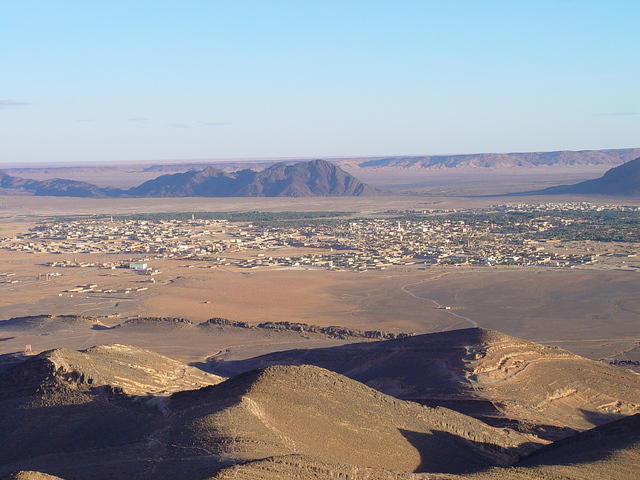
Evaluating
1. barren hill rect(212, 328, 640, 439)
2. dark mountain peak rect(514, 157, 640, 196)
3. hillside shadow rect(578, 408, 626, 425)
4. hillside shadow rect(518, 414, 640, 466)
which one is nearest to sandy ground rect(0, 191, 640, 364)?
barren hill rect(212, 328, 640, 439)

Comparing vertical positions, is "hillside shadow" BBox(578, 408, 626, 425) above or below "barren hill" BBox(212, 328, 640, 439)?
below

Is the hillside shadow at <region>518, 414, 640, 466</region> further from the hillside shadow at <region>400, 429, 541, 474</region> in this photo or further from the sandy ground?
the sandy ground

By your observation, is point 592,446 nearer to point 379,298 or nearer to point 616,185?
point 379,298

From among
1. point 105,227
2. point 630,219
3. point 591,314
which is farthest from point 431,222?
point 591,314

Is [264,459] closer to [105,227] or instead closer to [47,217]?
[105,227]

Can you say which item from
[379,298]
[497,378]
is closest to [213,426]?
[497,378]

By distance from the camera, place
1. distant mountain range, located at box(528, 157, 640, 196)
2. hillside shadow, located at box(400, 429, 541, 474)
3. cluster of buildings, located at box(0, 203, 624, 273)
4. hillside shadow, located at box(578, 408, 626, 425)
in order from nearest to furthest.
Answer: hillside shadow, located at box(400, 429, 541, 474) < hillside shadow, located at box(578, 408, 626, 425) < cluster of buildings, located at box(0, 203, 624, 273) < distant mountain range, located at box(528, 157, 640, 196)
